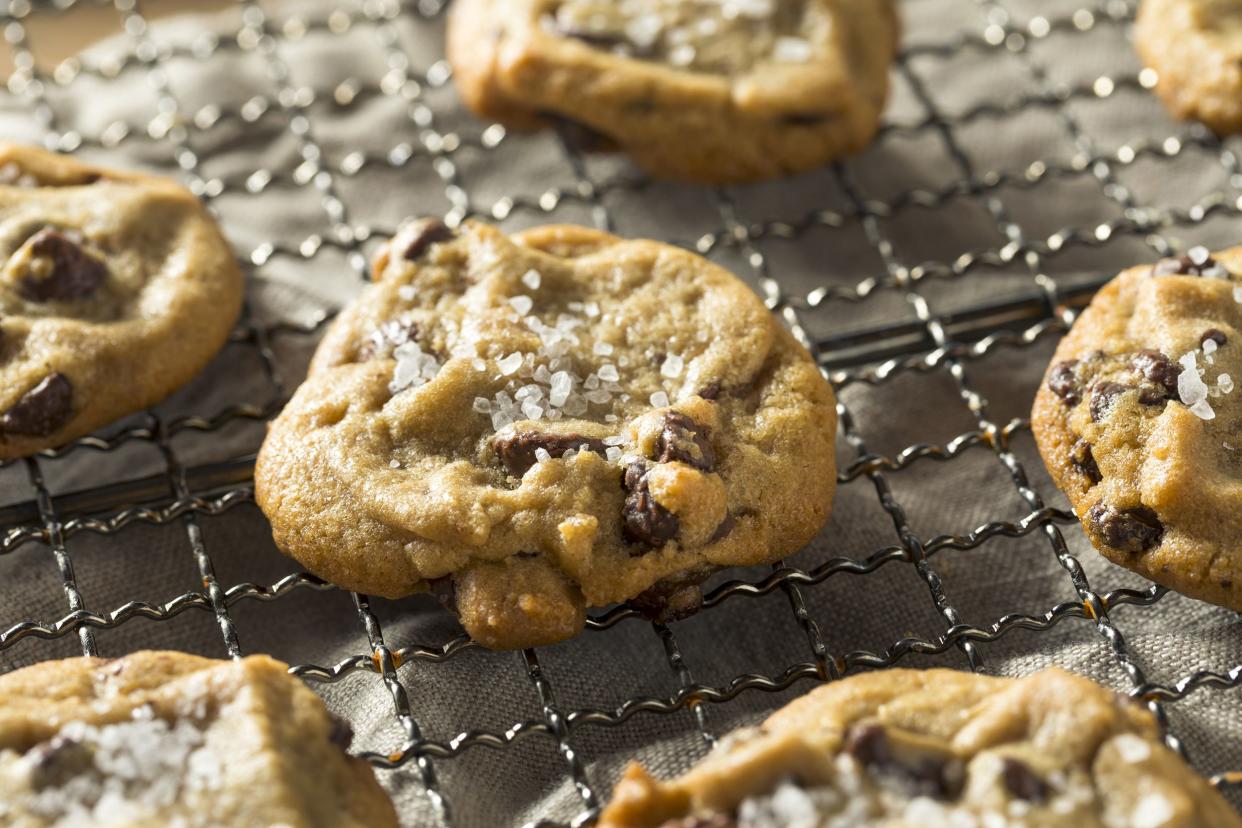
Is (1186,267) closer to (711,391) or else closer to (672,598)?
(711,391)

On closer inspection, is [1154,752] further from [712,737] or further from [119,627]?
[119,627]

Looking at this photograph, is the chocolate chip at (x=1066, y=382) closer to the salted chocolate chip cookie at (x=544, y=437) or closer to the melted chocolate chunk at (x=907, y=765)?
the salted chocolate chip cookie at (x=544, y=437)

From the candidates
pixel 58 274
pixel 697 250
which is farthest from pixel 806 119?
pixel 58 274

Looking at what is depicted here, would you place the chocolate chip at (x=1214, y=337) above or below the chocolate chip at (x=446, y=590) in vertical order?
above

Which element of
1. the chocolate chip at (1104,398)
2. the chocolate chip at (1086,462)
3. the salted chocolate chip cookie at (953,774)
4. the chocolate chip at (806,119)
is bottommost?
the chocolate chip at (1086,462)

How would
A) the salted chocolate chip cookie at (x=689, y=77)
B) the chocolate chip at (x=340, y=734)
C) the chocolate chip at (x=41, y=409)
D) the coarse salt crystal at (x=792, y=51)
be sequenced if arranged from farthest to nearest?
the coarse salt crystal at (x=792, y=51)
the salted chocolate chip cookie at (x=689, y=77)
the chocolate chip at (x=41, y=409)
the chocolate chip at (x=340, y=734)

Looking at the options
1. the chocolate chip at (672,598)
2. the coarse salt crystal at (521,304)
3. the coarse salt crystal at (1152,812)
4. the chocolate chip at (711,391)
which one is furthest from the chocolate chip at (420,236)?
the coarse salt crystal at (1152,812)

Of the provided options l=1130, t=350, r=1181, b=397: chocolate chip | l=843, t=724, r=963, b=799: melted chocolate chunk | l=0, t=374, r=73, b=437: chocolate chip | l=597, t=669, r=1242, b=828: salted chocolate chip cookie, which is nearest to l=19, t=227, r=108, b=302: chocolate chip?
l=0, t=374, r=73, b=437: chocolate chip
